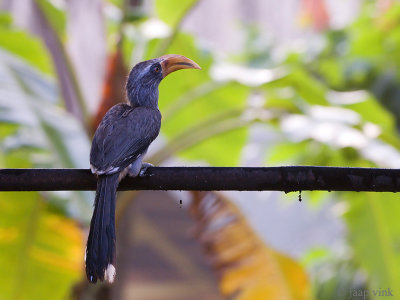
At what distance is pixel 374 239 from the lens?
5.48 ft

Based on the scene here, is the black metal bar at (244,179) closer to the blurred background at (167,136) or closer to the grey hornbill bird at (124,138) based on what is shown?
the grey hornbill bird at (124,138)

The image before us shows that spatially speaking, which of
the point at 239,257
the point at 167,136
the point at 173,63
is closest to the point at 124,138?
the point at 173,63

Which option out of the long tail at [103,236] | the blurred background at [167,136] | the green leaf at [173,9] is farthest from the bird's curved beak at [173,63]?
the green leaf at [173,9]

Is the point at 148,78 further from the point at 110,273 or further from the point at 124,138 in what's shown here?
the point at 110,273

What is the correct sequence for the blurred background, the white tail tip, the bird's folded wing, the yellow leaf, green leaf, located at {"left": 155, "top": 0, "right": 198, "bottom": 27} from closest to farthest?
1. the white tail tip
2. the bird's folded wing
3. the blurred background
4. the yellow leaf
5. green leaf, located at {"left": 155, "top": 0, "right": 198, "bottom": 27}

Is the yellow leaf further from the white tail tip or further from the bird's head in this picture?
the white tail tip

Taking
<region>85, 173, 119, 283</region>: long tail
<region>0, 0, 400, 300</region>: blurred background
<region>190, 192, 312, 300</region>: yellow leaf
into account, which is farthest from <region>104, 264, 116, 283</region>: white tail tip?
<region>190, 192, 312, 300</region>: yellow leaf

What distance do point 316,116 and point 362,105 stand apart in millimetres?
313

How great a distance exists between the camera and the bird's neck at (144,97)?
750 mm

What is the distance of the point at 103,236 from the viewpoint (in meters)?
0.59

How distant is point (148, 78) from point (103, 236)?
23cm

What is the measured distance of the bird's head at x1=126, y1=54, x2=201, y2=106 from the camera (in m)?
0.72

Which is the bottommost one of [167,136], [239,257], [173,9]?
[239,257]

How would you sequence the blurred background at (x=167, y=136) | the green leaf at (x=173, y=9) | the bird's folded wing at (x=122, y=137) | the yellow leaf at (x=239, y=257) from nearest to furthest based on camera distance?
the bird's folded wing at (x=122, y=137), the blurred background at (x=167, y=136), the yellow leaf at (x=239, y=257), the green leaf at (x=173, y=9)
